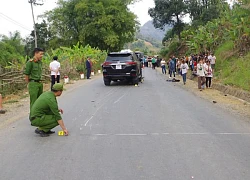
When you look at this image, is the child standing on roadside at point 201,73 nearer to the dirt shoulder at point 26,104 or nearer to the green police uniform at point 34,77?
the dirt shoulder at point 26,104

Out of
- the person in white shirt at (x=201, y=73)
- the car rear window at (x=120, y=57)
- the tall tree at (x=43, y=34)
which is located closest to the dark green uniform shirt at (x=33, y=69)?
the person in white shirt at (x=201, y=73)

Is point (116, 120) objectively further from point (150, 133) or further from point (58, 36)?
point (58, 36)

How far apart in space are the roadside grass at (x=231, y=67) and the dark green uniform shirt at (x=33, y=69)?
29.7 ft

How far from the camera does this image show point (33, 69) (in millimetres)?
7770

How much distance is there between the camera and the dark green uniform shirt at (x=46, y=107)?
668 cm

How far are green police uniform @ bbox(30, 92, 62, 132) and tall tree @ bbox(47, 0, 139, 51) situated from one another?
39.3 metres

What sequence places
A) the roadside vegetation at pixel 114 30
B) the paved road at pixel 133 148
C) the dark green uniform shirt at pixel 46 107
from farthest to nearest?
the roadside vegetation at pixel 114 30 → the dark green uniform shirt at pixel 46 107 → the paved road at pixel 133 148

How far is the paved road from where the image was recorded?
4711 mm

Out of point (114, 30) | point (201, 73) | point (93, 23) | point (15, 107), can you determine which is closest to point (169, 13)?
point (114, 30)

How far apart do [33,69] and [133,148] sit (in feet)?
11.0

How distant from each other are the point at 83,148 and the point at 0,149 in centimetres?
151

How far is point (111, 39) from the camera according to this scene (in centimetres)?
4594

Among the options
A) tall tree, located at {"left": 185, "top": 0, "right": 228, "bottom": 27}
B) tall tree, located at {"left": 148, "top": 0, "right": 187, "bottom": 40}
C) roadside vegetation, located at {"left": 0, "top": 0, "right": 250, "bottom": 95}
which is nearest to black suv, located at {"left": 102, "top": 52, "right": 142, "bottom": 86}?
roadside vegetation, located at {"left": 0, "top": 0, "right": 250, "bottom": 95}

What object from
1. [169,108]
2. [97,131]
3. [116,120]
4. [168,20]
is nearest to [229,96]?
[169,108]
